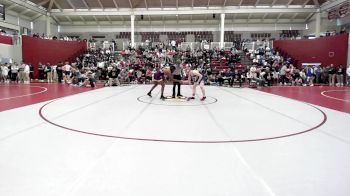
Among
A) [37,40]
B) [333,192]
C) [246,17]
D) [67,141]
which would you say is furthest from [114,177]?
[246,17]

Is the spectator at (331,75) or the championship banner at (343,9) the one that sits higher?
the championship banner at (343,9)

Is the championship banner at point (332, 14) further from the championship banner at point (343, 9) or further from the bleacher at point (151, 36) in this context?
the bleacher at point (151, 36)

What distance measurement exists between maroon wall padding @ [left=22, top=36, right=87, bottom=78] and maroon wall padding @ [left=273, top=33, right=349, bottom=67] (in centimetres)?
1804

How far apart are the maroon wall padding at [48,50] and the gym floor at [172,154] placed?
17977mm

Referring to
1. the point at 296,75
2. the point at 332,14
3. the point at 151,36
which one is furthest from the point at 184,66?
the point at 151,36

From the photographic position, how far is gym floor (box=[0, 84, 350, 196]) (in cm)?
296

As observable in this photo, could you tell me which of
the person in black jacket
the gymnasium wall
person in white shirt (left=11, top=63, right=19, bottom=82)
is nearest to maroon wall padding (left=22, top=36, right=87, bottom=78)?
the gymnasium wall

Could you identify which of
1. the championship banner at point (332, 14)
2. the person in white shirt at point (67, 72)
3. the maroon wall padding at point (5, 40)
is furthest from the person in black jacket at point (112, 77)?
the championship banner at point (332, 14)

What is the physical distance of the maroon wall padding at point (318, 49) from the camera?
67.0 feet

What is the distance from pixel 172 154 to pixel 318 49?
73.3 ft

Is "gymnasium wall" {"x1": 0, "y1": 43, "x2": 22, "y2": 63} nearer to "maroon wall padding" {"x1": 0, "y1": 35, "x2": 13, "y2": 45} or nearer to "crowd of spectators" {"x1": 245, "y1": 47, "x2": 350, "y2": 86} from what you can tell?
"maroon wall padding" {"x1": 0, "y1": 35, "x2": 13, "y2": 45}

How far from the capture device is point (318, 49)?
22719 millimetres

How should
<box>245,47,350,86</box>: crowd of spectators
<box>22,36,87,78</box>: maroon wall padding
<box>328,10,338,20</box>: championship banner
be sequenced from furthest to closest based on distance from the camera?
<box>328,10,338,20</box>: championship banner → <box>22,36,87,78</box>: maroon wall padding → <box>245,47,350,86</box>: crowd of spectators

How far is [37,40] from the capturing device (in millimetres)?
23453
